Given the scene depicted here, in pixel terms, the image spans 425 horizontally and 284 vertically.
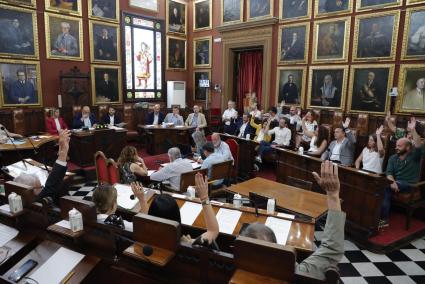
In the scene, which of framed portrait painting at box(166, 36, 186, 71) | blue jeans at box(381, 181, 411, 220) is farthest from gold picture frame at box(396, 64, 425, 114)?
framed portrait painting at box(166, 36, 186, 71)

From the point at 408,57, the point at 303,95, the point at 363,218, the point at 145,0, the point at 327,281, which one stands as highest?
the point at 145,0

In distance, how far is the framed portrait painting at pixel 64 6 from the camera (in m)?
9.97

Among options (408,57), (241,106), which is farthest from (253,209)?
(241,106)

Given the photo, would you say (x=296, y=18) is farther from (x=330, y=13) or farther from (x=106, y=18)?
(x=106, y=18)

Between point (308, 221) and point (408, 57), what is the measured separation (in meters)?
7.35

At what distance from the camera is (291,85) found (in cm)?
1089

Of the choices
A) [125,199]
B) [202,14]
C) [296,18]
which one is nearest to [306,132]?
[296,18]

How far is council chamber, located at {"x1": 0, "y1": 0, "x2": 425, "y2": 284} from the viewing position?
7.18 ft

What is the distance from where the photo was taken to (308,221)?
332cm

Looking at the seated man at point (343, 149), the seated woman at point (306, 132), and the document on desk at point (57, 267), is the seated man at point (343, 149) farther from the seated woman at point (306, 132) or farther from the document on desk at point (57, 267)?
the document on desk at point (57, 267)

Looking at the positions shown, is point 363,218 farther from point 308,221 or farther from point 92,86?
point 92,86

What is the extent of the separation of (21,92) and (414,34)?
1168cm

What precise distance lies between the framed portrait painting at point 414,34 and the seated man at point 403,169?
153 inches

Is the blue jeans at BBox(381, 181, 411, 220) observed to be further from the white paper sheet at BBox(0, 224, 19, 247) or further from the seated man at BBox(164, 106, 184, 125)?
the seated man at BBox(164, 106, 184, 125)
